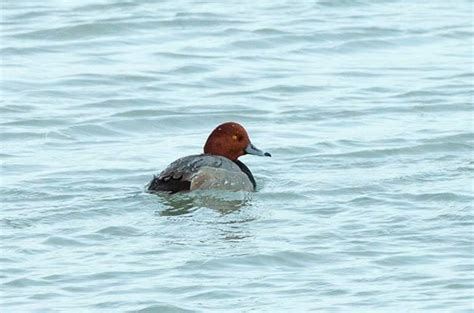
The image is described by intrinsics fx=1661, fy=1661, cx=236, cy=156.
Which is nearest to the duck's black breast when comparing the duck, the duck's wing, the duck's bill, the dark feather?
the duck

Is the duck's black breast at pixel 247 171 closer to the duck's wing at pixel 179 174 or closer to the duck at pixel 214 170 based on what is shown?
the duck at pixel 214 170

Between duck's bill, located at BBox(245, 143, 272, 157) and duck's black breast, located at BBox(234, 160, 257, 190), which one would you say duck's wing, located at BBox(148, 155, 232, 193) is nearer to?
duck's black breast, located at BBox(234, 160, 257, 190)

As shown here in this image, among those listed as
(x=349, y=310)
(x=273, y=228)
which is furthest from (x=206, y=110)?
(x=349, y=310)

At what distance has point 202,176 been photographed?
11922 mm

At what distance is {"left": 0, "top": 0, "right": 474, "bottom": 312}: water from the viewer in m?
9.35

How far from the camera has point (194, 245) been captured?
1029 cm

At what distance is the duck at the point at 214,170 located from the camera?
1184cm

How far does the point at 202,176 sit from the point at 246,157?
214 centimetres

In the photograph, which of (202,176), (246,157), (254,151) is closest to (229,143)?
(254,151)

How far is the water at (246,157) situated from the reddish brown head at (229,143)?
27 centimetres

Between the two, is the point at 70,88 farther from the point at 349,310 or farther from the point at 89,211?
the point at 349,310

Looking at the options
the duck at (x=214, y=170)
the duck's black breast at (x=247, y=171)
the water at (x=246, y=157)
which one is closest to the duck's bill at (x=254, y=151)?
the duck at (x=214, y=170)

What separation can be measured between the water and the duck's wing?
11 centimetres

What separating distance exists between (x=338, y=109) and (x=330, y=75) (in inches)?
65.2
